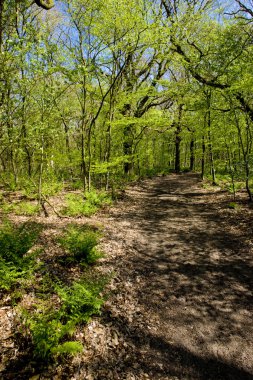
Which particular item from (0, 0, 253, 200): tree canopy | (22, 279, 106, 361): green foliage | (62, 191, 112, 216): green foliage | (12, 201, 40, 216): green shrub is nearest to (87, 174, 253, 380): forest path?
(22, 279, 106, 361): green foliage

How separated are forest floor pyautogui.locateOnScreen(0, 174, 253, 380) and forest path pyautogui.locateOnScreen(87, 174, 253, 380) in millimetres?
15

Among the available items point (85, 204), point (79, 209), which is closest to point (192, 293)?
point (79, 209)

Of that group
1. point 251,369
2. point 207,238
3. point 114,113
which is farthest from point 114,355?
point 114,113

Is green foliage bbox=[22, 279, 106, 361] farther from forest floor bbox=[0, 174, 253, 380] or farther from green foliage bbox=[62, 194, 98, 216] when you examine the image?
green foliage bbox=[62, 194, 98, 216]

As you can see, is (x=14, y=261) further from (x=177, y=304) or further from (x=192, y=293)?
(x=192, y=293)

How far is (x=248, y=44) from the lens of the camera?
1030 cm

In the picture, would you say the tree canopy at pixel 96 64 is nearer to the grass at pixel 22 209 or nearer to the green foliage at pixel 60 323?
the grass at pixel 22 209

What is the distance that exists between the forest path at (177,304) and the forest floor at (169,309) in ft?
0.05

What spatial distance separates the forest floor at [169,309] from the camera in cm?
374

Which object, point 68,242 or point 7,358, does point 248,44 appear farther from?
point 7,358

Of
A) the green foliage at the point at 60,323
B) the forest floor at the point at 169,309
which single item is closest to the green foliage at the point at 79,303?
the green foliage at the point at 60,323

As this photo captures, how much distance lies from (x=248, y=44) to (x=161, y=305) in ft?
35.1

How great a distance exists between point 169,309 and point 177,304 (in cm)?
25

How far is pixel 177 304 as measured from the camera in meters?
5.34
